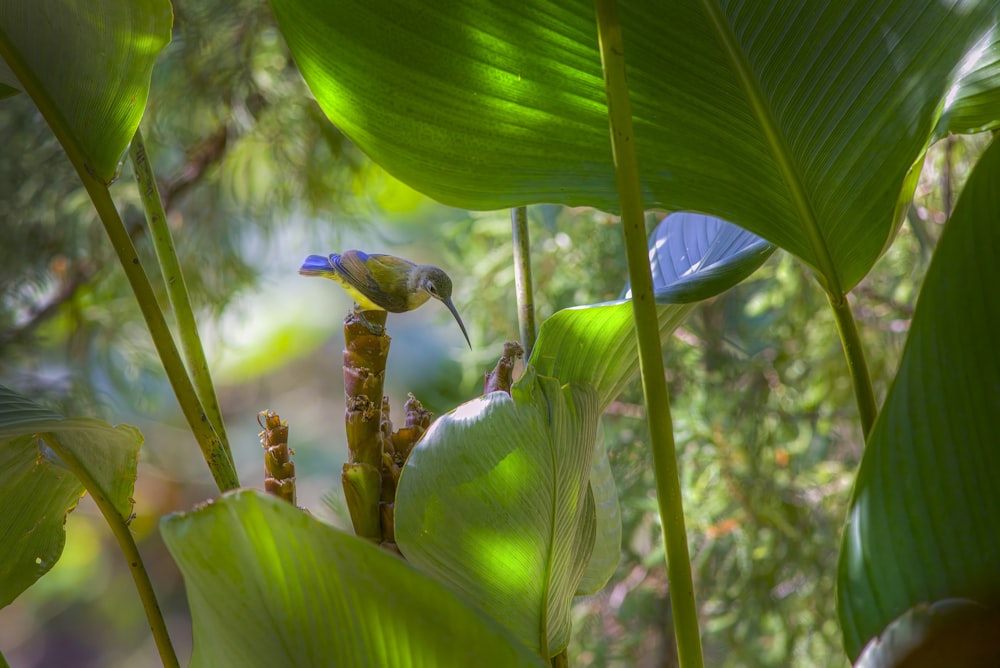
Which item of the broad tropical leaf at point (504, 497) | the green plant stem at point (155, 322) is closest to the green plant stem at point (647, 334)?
the broad tropical leaf at point (504, 497)

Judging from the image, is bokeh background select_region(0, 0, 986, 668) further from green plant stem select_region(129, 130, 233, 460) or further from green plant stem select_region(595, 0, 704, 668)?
green plant stem select_region(595, 0, 704, 668)

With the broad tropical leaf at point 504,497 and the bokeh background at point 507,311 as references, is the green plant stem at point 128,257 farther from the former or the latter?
the bokeh background at point 507,311

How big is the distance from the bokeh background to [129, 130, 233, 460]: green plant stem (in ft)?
2.39

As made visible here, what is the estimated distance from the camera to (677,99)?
331 mm

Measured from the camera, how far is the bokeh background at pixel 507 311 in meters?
1.21

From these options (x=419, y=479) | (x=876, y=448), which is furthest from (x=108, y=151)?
(x=876, y=448)

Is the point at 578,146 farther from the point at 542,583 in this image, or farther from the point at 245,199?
the point at 245,199

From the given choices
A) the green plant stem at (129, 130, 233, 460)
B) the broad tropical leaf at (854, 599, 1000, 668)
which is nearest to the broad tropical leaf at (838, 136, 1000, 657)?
the broad tropical leaf at (854, 599, 1000, 668)

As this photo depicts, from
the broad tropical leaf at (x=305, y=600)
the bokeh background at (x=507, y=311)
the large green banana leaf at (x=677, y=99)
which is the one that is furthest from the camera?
the bokeh background at (x=507, y=311)

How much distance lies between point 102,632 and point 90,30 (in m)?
1.84

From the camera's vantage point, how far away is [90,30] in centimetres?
32

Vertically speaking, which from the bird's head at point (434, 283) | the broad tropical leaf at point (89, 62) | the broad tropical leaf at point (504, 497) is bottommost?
the broad tropical leaf at point (504, 497)

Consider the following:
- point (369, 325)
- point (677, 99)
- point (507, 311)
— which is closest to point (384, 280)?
point (369, 325)

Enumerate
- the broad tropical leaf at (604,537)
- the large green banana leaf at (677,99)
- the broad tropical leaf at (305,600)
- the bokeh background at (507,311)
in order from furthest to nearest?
1. the bokeh background at (507,311)
2. the broad tropical leaf at (604,537)
3. the large green banana leaf at (677,99)
4. the broad tropical leaf at (305,600)
